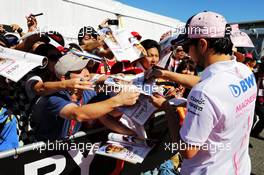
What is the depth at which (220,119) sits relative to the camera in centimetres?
151

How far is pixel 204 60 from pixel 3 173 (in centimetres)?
137

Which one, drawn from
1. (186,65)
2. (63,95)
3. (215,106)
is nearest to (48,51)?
(63,95)

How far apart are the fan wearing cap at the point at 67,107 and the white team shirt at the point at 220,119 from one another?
508mm

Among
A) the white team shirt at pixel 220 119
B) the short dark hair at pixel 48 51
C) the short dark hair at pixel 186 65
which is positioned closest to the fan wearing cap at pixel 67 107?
the short dark hair at pixel 48 51

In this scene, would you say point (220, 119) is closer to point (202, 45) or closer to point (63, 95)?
point (202, 45)

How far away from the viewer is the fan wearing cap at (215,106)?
1.48 metres

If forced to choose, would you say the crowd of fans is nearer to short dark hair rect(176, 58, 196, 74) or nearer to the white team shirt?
the white team shirt

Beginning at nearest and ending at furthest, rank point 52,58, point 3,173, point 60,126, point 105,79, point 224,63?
point 224,63 → point 3,173 → point 105,79 → point 60,126 → point 52,58

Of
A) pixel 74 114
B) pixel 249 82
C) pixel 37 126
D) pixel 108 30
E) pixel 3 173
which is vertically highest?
pixel 108 30

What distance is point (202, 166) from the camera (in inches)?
65.9

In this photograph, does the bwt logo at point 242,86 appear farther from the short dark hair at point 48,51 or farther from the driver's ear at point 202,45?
the short dark hair at point 48,51

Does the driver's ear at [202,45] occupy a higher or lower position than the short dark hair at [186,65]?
higher

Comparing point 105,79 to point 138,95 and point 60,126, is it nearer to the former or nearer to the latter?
point 138,95

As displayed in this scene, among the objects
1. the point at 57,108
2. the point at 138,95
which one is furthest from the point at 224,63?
the point at 57,108
